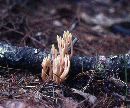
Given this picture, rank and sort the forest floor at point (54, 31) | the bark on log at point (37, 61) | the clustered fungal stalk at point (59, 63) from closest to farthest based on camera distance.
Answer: the forest floor at point (54, 31) → the clustered fungal stalk at point (59, 63) → the bark on log at point (37, 61)

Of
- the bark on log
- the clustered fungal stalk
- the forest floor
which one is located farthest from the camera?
the bark on log

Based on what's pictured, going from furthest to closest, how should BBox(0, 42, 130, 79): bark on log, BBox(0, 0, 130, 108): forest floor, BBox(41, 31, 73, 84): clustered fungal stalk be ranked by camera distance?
BBox(0, 42, 130, 79): bark on log → BBox(41, 31, 73, 84): clustered fungal stalk → BBox(0, 0, 130, 108): forest floor

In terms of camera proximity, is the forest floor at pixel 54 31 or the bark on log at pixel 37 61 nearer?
the forest floor at pixel 54 31

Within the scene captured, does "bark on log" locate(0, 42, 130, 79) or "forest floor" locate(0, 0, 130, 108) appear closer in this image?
"forest floor" locate(0, 0, 130, 108)

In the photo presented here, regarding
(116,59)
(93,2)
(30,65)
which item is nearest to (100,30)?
(93,2)

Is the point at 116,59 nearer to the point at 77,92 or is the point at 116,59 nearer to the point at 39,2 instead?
the point at 77,92
